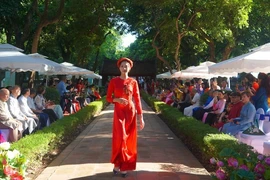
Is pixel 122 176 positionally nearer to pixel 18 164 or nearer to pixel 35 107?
pixel 18 164

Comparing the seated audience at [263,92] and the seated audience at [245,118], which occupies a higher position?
the seated audience at [263,92]

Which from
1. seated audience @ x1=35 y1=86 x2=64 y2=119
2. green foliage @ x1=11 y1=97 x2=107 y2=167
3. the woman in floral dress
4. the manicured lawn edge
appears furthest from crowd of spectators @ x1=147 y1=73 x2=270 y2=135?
seated audience @ x1=35 y1=86 x2=64 y2=119

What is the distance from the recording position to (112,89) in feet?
18.2

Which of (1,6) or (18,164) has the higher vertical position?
(1,6)

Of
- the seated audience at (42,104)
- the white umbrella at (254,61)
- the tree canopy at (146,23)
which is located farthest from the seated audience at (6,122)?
the tree canopy at (146,23)

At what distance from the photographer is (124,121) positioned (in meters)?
5.45

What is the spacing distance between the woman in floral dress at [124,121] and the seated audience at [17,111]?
3.05 m

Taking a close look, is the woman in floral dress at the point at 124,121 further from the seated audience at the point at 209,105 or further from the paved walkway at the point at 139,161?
the seated audience at the point at 209,105

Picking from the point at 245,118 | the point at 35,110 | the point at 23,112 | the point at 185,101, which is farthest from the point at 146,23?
the point at 245,118

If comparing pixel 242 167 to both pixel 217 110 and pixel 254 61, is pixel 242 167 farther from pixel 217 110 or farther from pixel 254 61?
pixel 217 110

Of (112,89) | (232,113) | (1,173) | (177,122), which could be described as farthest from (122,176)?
(177,122)

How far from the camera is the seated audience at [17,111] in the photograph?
7.74 meters

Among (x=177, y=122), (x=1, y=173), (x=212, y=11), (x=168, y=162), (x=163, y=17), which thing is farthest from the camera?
(x=163, y=17)

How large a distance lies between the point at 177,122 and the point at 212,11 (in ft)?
34.9
